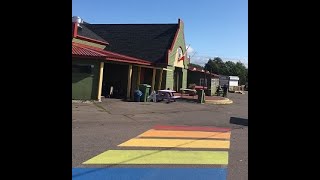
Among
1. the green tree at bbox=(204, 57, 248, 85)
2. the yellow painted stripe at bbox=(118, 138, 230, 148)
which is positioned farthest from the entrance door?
the green tree at bbox=(204, 57, 248, 85)

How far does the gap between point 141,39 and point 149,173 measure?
91.8 ft

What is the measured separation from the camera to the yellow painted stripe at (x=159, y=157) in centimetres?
733

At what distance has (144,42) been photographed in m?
33.2

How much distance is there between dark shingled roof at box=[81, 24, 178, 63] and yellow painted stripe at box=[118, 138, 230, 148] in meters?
21.2

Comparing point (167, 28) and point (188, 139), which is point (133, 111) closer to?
point (188, 139)

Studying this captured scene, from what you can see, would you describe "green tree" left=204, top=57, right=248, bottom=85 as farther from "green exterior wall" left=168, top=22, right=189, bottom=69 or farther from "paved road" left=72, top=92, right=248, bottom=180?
"paved road" left=72, top=92, right=248, bottom=180

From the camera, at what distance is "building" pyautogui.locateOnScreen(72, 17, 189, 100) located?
21.9m

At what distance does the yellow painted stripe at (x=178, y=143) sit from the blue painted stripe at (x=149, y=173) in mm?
2600

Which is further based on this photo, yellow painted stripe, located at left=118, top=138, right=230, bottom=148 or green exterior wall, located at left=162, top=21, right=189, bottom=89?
green exterior wall, located at left=162, top=21, right=189, bottom=89

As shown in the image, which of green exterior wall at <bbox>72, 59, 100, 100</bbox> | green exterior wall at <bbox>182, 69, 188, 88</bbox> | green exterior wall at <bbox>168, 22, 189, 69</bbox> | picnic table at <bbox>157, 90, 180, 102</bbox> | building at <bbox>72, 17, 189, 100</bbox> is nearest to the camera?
green exterior wall at <bbox>72, 59, 100, 100</bbox>

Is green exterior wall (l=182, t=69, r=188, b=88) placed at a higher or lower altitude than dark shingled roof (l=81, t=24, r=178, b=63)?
lower
